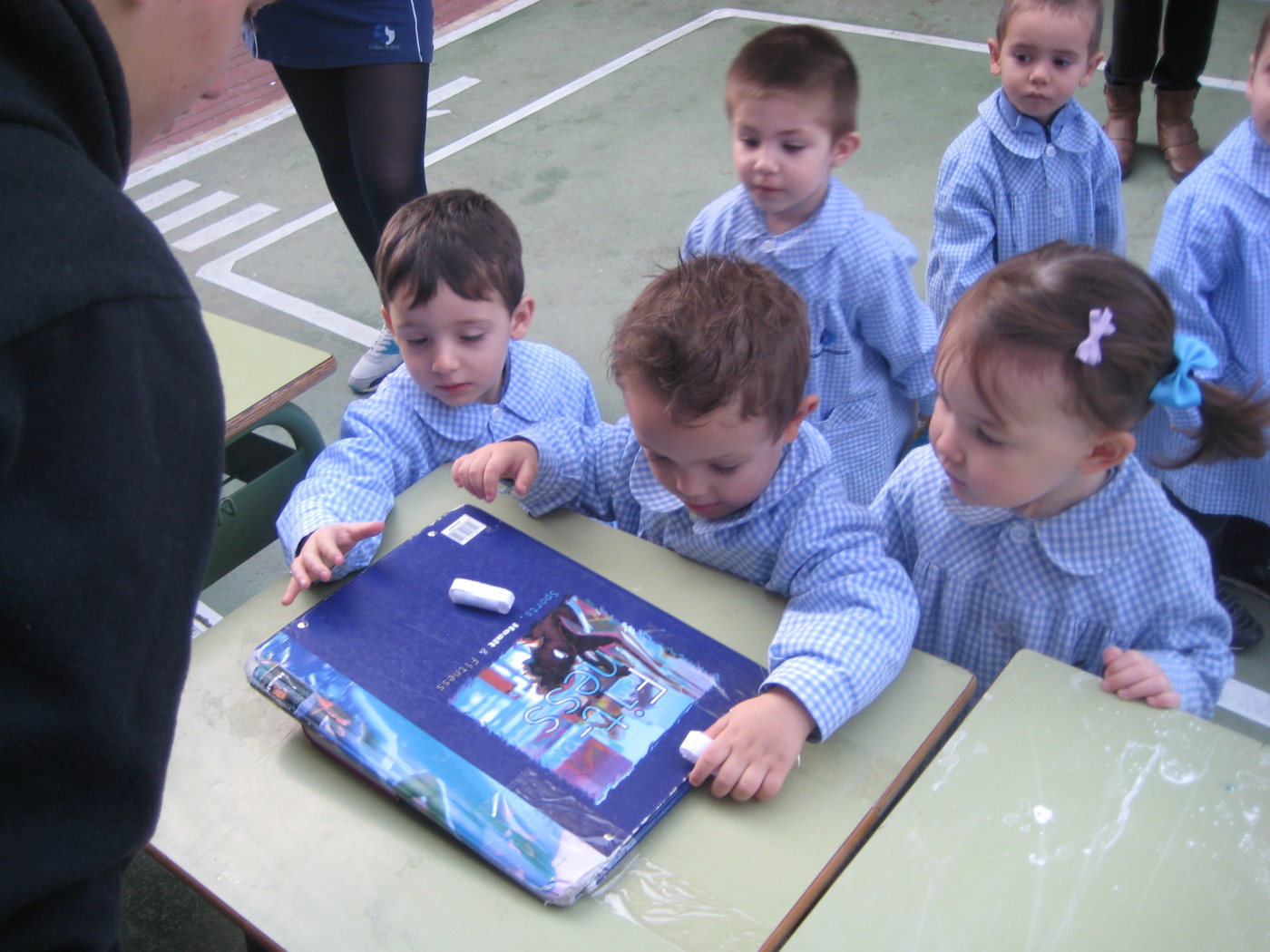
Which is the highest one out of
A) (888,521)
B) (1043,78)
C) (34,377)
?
(34,377)

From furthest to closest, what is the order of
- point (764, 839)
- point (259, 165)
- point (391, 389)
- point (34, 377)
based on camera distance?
point (259, 165) < point (391, 389) < point (764, 839) < point (34, 377)

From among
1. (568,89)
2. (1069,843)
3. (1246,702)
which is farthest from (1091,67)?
(568,89)

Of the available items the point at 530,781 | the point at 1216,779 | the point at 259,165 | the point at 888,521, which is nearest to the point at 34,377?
the point at 530,781

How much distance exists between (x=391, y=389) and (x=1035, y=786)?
1.19m

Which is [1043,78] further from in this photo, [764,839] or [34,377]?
[34,377]

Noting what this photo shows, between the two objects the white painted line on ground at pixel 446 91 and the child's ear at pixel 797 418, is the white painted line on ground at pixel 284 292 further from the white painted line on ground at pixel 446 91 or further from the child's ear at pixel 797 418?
the child's ear at pixel 797 418

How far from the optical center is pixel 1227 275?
1921 mm

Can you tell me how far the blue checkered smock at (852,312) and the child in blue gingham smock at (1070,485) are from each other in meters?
0.68

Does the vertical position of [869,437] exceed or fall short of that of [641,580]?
it falls short

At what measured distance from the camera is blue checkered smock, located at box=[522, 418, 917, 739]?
1.05 meters

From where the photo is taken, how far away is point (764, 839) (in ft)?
3.10

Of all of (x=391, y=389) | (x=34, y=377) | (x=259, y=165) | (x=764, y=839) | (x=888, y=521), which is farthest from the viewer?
(x=259, y=165)

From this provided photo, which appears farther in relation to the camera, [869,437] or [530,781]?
[869,437]

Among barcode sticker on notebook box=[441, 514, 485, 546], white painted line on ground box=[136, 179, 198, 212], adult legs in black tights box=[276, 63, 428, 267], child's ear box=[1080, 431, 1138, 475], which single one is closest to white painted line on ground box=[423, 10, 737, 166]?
white painted line on ground box=[136, 179, 198, 212]
